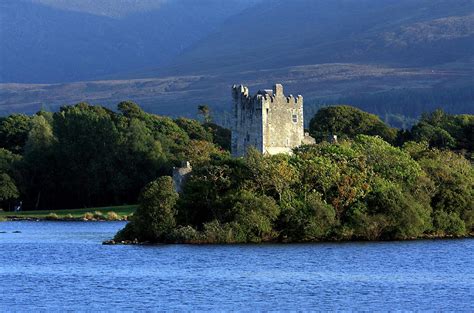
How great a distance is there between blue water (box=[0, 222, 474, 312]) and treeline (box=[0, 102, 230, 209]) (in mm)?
40269

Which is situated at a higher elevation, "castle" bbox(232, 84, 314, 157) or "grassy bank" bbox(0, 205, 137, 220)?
"castle" bbox(232, 84, 314, 157)

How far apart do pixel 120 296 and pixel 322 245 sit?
1849 centimetres

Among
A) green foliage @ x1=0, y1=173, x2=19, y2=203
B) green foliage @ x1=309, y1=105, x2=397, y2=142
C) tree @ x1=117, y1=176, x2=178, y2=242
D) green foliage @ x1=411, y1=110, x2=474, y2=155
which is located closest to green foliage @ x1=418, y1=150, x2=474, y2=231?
tree @ x1=117, y1=176, x2=178, y2=242

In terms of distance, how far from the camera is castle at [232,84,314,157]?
7869 cm

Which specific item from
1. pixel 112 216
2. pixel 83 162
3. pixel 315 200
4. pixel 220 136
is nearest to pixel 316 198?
pixel 315 200

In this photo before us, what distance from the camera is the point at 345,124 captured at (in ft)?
394

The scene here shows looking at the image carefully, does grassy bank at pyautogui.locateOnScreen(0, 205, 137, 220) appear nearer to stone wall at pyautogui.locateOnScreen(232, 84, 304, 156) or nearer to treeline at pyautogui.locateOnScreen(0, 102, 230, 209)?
treeline at pyautogui.locateOnScreen(0, 102, 230, 209)

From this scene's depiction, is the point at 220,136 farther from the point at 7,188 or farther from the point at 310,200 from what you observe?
the point at 310,200

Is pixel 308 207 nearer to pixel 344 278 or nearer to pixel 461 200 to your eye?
pixel 461 200

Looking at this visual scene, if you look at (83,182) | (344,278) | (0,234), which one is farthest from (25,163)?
(344,278)

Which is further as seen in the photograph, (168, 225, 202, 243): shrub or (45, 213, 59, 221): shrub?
(45, 213, 59, 221): shrub

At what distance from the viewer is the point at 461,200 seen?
66.8 m

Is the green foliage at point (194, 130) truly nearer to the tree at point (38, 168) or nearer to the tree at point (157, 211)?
the tree at point (38, 168)

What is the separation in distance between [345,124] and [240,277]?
2786 inches
